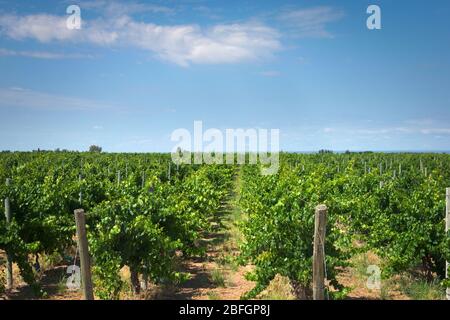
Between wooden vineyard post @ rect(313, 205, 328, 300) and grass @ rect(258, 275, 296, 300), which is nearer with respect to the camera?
wooden vineyard post @ rect(313, 205, 328, 300)

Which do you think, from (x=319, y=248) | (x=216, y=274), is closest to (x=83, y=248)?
(x=319, y=248)

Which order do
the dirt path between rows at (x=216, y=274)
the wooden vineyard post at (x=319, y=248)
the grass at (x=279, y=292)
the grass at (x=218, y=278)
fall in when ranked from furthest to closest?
the grass at (x=218, y=278) < the dirt path between rows at (x=216, y=274) < the grass at (x=279, y=292) < the wooden vineyard post at (x=319, y=248)

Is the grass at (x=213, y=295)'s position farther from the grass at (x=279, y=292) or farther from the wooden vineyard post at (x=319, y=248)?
the wooden vineyard post at (x=319, y=248)


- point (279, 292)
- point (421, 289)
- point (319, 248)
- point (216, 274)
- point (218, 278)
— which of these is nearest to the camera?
point (319, 248)

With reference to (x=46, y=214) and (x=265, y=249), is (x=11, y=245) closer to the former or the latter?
(x=46, y=214)

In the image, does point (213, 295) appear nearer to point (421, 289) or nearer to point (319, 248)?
point (319, 248)

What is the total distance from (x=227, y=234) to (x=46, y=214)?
18.6 feet

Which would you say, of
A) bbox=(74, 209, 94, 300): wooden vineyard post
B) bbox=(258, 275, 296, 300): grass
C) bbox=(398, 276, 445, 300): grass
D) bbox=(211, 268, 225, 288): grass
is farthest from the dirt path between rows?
bbox=(398, 276, 445, 300): grass

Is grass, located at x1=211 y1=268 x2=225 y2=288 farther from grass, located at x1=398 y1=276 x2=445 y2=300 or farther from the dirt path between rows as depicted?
grass, located at x1=398 y1=276 x2=445 y2=300

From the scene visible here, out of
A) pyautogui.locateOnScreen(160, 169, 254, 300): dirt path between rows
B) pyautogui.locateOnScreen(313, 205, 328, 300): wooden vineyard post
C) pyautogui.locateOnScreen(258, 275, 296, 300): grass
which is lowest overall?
pyautogui.locateOnScreen(160, 169, 254, 300): dirt path between rows

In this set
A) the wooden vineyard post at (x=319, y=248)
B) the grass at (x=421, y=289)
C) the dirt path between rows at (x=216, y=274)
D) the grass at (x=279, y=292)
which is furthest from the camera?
the dirt path between rows at (x=216, y=274)

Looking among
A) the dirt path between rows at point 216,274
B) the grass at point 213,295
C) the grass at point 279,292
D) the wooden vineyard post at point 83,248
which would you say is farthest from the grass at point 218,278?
the wooden vineyard post at point 83,248

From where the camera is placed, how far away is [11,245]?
25.0 ft

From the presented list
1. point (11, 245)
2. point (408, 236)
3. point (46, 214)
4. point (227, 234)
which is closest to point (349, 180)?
point (227, 234)
